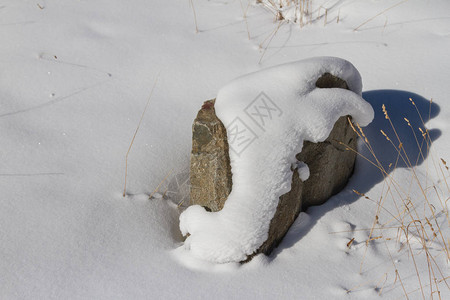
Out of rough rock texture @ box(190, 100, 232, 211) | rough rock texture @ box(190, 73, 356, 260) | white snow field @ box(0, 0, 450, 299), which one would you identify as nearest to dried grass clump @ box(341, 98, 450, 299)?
white snow field @ box(0, 0, 450, 299)

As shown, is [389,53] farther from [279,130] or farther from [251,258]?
[251,258]

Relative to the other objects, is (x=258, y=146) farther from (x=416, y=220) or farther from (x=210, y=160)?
(x=416, y=220)

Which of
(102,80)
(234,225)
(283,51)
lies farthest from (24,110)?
(283,51)

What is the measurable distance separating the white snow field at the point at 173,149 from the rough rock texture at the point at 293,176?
8cm

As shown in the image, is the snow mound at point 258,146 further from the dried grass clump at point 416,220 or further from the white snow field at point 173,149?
the dried grass clump at point 416,220

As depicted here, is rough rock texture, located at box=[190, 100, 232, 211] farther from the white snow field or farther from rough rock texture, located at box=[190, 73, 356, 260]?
the white snow field

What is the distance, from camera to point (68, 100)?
8.02 feet

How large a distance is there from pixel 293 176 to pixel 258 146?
0.63ft

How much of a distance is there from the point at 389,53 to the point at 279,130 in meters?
1.48

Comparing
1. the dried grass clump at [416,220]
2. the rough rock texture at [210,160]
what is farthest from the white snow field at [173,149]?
the rough rock texture at [210,160]

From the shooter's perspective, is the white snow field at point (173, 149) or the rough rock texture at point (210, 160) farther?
the rough rock texture at point (210, 160)

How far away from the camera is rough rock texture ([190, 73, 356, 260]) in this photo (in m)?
1.82

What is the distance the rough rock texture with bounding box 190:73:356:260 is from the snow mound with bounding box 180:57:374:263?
42 millimetres

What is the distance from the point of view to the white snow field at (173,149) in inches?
66.8
